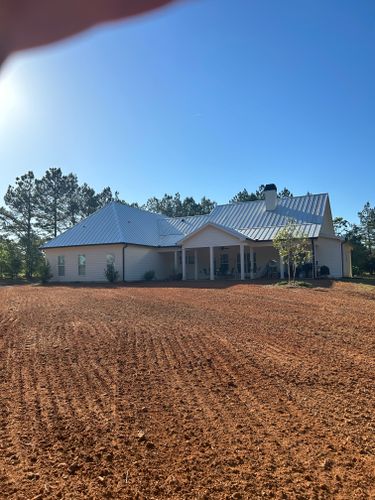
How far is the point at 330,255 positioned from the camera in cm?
2647

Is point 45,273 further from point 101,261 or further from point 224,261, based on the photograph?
point 224,261

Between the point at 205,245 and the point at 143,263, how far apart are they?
15.0 ft

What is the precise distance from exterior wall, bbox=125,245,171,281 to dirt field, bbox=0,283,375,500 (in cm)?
1765

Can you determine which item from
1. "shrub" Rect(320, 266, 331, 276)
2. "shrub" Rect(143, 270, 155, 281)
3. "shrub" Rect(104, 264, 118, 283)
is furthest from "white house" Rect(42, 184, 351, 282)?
"shrub" Rect(320, 266, 331, 276)

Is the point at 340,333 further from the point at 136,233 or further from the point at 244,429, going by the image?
the point at 136,233

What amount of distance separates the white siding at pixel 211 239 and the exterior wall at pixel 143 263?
3.21 metres

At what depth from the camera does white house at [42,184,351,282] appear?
84.6ft

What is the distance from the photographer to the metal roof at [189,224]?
26703mm

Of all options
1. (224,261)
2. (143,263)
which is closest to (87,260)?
(143,263)

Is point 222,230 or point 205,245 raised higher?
point 222,230

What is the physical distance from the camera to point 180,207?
68.2m

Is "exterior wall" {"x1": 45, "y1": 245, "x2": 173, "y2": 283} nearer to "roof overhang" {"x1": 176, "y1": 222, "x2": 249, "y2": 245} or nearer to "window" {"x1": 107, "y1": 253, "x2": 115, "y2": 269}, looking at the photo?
"window" {"x1": 107, "y1": 253, "x2": 115, "y2": 269}

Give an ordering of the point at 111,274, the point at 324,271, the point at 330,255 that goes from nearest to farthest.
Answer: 1. the point at 324,271
2. the point at 111,274
3. the point at 330,255

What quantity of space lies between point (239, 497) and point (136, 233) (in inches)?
1038
